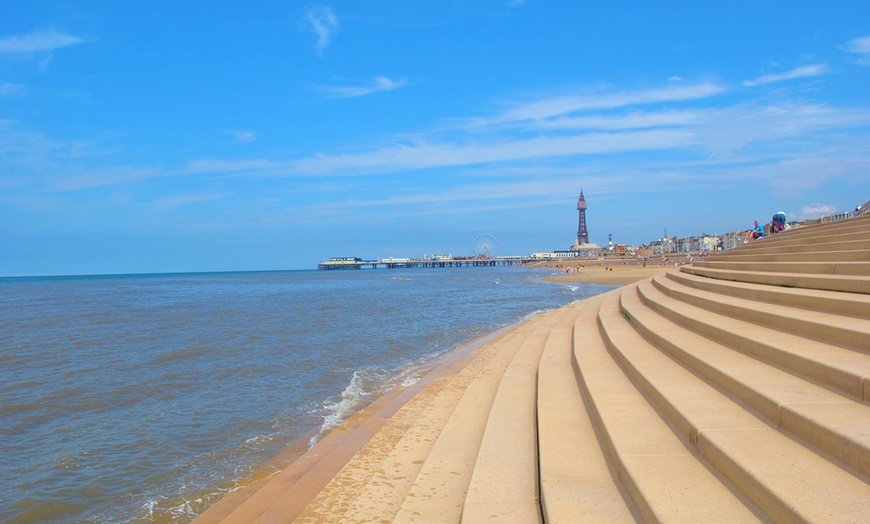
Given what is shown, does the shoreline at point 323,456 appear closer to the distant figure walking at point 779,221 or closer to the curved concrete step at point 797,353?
the curved concrete step at point 797,353

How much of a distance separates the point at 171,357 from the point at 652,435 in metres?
13.1

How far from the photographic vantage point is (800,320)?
4.84 meters

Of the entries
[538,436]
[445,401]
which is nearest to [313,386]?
Answer: [445,401]

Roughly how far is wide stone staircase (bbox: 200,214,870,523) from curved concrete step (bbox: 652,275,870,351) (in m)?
0.02

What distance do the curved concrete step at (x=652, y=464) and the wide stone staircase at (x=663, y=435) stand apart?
12 millimetres

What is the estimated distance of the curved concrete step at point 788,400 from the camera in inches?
109

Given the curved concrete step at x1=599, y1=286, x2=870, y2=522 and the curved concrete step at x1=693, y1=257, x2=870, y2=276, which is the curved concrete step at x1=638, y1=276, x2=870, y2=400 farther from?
the curved concrete step at x1=693, y1=257, x2=870, y2=276

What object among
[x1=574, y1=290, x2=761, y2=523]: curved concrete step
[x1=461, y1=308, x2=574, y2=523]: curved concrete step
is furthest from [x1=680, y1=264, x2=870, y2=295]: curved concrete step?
[x1=461, y1=308, x2=574, y2=523]: curved concrete step

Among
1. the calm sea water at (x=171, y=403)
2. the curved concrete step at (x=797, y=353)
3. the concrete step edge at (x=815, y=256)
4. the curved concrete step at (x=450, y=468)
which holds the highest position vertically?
the concrete step edge at (x=815, y=256)

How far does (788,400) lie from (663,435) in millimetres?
822

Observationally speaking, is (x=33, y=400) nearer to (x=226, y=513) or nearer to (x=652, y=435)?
(x=226, y=513)

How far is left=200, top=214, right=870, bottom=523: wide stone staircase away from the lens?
2836mm

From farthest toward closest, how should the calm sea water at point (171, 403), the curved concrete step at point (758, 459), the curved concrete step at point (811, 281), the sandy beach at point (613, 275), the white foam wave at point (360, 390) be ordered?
the sandy beach at point (613, 275)
the white foam wave at point (360, 390)
the calm sea water at point (171, 403)
the curved concrete step at point (811, 281)
the curved concrete step at point (758, 459)

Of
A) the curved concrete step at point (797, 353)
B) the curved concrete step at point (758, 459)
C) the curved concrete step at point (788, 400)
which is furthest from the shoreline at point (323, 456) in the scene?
the curved concrete step at point (797, 353)
